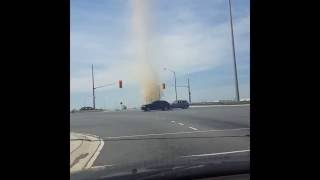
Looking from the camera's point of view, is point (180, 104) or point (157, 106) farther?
point (180, 104)

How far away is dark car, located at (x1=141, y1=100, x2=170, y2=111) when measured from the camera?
7200 cm

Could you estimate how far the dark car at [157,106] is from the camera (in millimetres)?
72000

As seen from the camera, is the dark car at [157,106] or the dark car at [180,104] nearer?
the dark car at [157,106]

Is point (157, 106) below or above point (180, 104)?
below

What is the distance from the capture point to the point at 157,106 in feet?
238

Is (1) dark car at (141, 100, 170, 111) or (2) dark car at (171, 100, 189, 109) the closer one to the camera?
(1) dark car at (141, 100, 170, 111)
